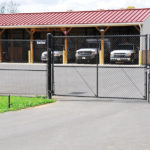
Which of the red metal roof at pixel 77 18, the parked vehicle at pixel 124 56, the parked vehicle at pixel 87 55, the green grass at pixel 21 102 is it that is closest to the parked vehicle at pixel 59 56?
the parked vehicle at pixel 87 55

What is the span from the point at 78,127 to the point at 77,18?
28616 mm

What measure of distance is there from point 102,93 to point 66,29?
77.2ft

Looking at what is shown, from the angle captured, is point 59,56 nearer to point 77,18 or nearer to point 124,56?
point 77,18

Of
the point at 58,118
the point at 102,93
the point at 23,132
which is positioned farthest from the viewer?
the point at 102,93

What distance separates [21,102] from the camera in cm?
1095

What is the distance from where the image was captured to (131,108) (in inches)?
401

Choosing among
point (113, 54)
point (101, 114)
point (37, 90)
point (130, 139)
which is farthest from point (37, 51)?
point (130, 139)

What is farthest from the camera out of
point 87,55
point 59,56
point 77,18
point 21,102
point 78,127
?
point 77,18

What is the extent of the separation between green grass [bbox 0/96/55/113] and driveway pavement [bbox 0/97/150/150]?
0.34 meters

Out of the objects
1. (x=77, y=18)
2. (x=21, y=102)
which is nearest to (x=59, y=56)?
(x=77, y=18)

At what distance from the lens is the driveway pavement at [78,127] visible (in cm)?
643

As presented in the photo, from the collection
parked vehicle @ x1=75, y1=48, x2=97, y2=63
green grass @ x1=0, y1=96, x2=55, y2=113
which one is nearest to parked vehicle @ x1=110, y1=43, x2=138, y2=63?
parked vehicle @ x1=75, y1=48, x2=97, y2=63

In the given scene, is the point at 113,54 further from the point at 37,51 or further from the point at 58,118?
the point at 58,118

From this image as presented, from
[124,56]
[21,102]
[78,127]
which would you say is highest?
[124,56]
